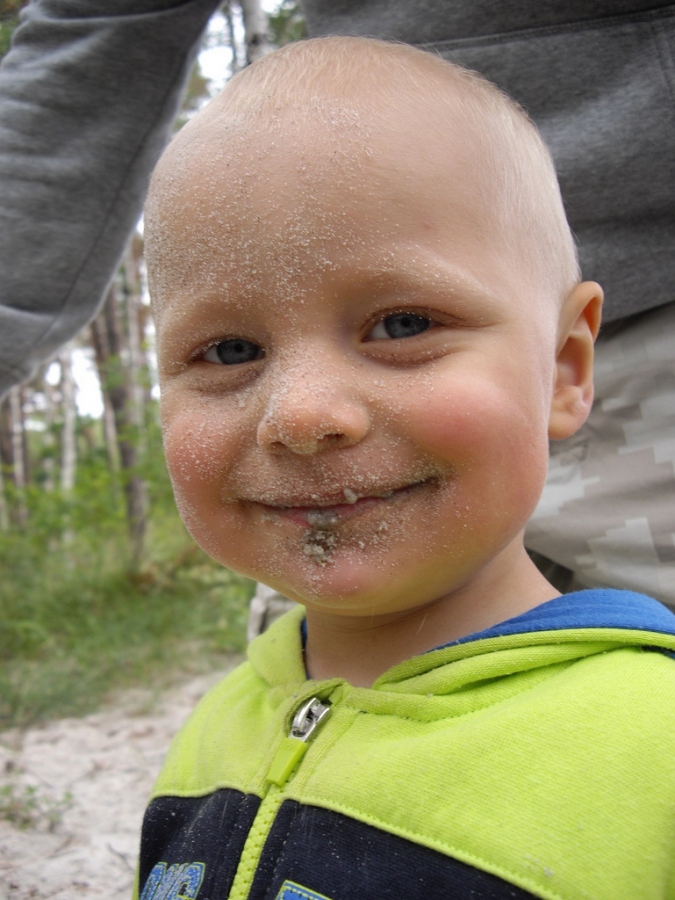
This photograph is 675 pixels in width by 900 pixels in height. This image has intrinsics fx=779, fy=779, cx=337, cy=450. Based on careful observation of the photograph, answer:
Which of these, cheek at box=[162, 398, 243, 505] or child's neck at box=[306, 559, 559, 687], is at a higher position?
cheek at box=[162, 398, 243, 505]

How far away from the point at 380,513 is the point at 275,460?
145 mm

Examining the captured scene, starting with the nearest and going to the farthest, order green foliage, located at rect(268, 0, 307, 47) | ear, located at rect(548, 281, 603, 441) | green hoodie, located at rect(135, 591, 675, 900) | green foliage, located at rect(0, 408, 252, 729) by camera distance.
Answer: green hoodie, located at rect(135, 591, 675, 900)
ear, located at rect(548, 281, 603, 441)
green foliage, located at rect(0, 408, 252, 729)
green foliage, located at rect(268, 0, 307, 47)

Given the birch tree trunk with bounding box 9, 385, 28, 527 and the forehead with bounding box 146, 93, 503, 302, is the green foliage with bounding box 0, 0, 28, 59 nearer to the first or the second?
the forehead with bounding box 146, 93, 503, 302

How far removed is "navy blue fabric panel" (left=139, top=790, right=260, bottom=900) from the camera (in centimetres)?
103

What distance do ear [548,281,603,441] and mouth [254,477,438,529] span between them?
1.05 feet

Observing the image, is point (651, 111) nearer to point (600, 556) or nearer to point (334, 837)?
point (600, 556)

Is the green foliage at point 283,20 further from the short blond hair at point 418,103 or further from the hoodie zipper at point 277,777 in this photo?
the hoodie zipper at point 277,777

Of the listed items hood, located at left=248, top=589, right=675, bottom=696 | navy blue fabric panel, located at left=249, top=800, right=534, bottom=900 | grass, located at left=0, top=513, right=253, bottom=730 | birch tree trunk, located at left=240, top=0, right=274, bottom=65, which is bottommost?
grass, located at left=0, top=513, right=253, bottom=730

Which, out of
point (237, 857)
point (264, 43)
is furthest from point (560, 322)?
point (264, 43)

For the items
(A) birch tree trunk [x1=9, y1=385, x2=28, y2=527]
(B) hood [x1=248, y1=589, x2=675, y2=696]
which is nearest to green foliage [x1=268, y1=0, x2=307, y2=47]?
(B) hood [x1=248, y1=589, x2=675, y2=696]

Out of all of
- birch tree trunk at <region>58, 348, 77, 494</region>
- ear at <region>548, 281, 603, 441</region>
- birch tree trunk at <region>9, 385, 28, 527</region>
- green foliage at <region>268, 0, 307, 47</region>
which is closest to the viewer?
ear at <region>548, 281, 603, 441</region>

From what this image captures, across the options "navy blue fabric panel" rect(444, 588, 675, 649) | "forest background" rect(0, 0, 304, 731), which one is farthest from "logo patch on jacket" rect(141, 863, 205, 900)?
"forest background" rect(0, 0, 304, 731)

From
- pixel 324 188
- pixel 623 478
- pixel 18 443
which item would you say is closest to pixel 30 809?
pixel 623 478

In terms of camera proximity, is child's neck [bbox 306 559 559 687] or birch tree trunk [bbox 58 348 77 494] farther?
birch tree trunk [bbox 58 348 77 494]
